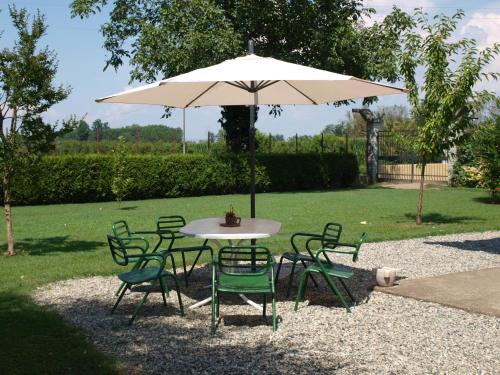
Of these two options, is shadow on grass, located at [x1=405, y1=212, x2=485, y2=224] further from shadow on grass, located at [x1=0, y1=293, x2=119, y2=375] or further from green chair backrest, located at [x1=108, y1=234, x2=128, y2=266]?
shadow on grass, located at [x1=0, y1=293, x2=119, y2=375]

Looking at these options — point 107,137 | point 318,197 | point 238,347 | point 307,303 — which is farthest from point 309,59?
point 238,347

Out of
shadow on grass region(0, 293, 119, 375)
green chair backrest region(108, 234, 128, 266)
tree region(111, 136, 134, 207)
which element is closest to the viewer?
shadow on grass region(0, 293, 119, 375)

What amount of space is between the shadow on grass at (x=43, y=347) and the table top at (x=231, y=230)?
4.91 feet

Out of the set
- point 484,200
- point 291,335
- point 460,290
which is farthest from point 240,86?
point 484,200

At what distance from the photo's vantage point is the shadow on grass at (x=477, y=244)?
10.3 metres

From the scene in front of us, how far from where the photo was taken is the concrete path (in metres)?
6.38

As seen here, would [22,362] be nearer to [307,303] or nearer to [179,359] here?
[179,359]

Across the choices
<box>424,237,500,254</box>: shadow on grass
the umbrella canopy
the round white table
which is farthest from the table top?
<box>424,237,500,254</box>: shadow on grass

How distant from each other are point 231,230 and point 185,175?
16.6 metres

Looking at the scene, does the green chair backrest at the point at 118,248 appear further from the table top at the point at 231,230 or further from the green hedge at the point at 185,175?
the green hedge at the point at 185,175

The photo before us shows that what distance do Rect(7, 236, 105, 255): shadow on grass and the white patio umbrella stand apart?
3842 millimetres

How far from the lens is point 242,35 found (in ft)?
76.8

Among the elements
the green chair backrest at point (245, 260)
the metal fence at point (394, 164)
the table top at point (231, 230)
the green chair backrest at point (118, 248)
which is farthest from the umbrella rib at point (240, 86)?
the metal fence at point (394, 164)

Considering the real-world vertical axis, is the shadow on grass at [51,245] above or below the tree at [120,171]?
below
